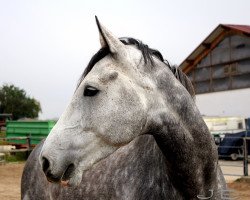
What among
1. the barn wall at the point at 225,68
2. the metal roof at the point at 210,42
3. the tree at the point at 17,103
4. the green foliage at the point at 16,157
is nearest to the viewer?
the green foliage at the point at 16,157

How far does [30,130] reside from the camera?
62.0ft

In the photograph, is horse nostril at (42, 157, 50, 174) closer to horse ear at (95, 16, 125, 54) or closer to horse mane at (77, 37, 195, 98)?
horse mane at (77, 37, 195, 98)

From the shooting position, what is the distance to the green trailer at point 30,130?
17.7m

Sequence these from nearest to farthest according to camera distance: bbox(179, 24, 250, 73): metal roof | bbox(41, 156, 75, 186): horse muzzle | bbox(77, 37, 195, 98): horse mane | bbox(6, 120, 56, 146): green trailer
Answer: bbox(41, 156, 75, 186): horse muzzle
bbox(77, 37, 195, 98): horse mane
bbox(6, 120, 56, 146): green trailer
bbox(179, 24, 250, 73): metal roof

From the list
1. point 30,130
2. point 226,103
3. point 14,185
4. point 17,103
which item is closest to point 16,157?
point 30,130

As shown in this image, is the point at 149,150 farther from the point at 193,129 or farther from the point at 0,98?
the point at 0,98

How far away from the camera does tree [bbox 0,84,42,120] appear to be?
59.9 m

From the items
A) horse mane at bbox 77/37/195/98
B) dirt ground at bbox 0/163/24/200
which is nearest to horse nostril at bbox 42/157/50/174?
horse mane at bbox 77/37/195/98

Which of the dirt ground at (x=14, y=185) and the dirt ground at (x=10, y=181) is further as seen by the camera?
the dirt ground at (x=10, y=181)

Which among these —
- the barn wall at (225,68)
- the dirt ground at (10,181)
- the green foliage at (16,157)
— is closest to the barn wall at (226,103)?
the barn wall at (225,68)

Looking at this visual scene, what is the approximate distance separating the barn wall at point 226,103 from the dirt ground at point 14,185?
11.2 m

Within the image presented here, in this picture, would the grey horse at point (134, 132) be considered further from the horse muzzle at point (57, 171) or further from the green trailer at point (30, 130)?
the green trailer at point (30, 130)

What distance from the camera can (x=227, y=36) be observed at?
21.9 metres

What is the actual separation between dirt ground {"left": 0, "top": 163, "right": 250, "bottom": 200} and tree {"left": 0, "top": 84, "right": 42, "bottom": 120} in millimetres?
46638
